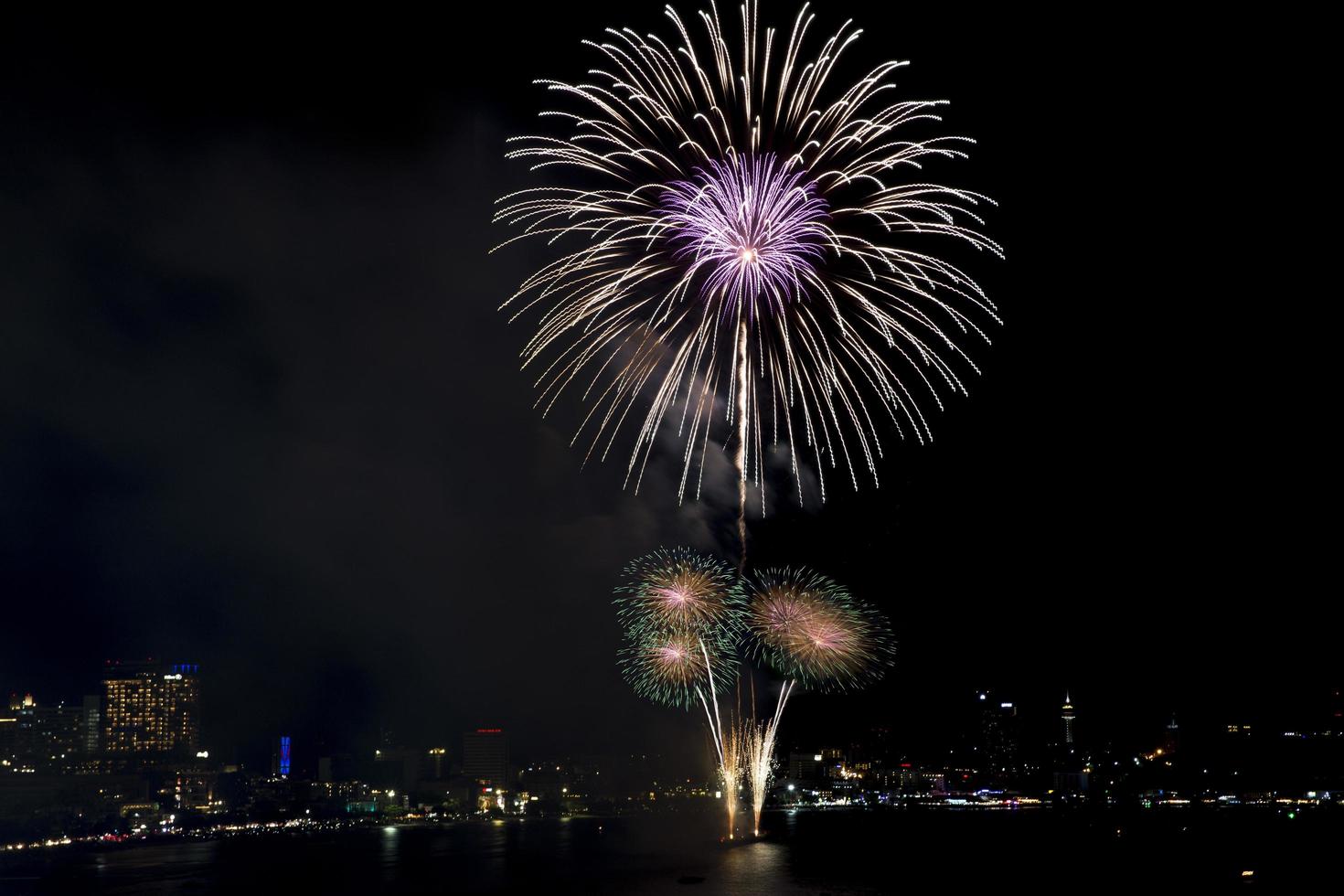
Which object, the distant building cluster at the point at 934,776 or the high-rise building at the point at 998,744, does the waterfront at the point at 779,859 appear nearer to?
the distant building cluster at the point at 934,776

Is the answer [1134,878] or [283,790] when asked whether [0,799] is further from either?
[1134,878]

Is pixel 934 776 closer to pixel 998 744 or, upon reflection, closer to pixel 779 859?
pixel 998 744

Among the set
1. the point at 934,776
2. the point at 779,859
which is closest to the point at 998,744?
the point at 934,776

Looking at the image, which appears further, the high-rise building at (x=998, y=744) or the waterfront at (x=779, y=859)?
the high-rise building at (x=998, y=744)

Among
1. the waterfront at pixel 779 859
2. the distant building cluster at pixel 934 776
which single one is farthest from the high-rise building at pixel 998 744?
the waterfront at pixel 779 859

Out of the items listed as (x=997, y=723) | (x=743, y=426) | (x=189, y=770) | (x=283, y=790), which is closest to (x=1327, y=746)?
(x=997, y=723)

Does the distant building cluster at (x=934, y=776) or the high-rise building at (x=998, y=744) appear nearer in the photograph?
the distant building cluster at (x=934, y=776)

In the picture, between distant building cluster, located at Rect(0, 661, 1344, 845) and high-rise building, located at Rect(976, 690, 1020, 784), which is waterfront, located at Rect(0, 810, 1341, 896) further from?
high-rise building, located at Rect(976, 690, 1020, 784)

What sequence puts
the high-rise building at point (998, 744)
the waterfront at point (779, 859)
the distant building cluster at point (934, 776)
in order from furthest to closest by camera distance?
the high-rise building at point (998, 744) < the distant building cluster at point (934, 776) < the waterfront at point (779, 859)

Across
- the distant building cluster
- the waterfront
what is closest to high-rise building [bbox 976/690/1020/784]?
the distant building cluster

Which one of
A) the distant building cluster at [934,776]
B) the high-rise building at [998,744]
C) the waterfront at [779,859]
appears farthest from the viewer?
the high-rise building at [998,744]
